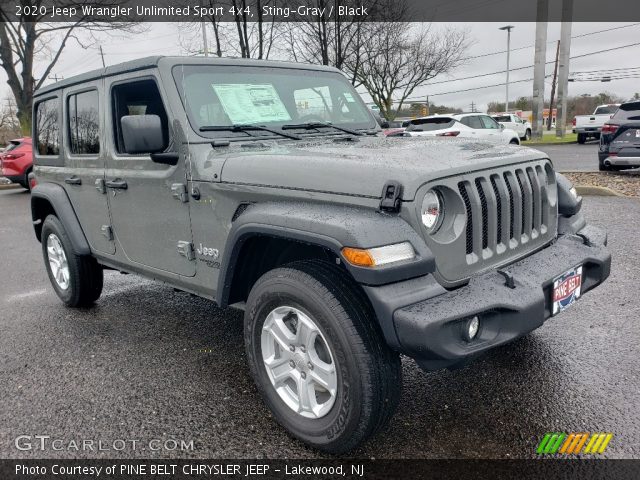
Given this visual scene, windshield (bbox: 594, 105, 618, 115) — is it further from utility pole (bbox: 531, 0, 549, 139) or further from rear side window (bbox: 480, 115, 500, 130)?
rear side window (bbox: 480, 115, 500, 130)

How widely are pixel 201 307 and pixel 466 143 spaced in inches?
108

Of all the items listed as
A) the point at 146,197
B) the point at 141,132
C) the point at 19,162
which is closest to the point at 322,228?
the point at 141,132

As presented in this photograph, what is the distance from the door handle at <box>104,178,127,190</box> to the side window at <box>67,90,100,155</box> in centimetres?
33

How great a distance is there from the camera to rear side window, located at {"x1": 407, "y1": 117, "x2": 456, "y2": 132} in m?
16.5

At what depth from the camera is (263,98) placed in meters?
3.56

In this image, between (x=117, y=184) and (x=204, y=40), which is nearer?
(x=117, y=184)

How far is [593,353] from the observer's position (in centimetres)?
343

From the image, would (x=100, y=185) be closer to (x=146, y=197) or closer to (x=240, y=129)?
(x=146, y=197)

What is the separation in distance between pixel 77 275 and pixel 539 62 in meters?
28.2

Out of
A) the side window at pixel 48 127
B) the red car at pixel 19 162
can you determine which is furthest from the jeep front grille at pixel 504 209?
the red car at pixel 19 162

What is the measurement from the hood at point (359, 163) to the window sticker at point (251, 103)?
0.94 feet

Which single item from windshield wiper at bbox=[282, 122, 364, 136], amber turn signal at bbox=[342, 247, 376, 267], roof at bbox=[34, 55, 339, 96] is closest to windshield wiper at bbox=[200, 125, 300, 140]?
windshield wiper at bbox=[282, 122, 364, 136]

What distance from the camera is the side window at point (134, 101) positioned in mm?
3377

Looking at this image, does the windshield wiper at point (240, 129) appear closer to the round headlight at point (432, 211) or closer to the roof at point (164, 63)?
the roof at point (164, 63)
